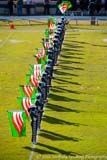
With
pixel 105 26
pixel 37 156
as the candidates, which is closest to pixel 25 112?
pixel 37 156

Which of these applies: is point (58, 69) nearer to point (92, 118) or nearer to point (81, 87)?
point (81, 87)

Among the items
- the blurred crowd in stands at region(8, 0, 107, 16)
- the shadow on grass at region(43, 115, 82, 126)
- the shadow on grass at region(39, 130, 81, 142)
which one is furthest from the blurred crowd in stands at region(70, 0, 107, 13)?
the shadow on grass at region(39, 130, 81, 142)

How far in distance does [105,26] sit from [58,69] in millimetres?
13973

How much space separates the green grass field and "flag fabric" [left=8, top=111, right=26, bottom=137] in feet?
1.67

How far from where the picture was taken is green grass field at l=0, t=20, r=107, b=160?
51.8ft

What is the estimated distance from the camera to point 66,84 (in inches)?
887

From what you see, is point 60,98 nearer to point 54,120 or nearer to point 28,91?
point 54,120

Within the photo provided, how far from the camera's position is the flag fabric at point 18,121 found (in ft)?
50.0

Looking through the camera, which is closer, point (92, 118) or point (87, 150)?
point (87, 150)

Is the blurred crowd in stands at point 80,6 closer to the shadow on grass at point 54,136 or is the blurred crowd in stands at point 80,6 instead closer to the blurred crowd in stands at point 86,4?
the blurred crowd in stands at point 86,4

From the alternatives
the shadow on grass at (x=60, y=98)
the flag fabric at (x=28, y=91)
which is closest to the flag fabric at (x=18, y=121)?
the flag fabric at (x=28, y=91)

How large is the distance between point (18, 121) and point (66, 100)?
16.9ft

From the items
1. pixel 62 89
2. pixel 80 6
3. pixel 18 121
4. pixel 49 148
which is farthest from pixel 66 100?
pixel 80 6

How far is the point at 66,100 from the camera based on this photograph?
20.3 metres
